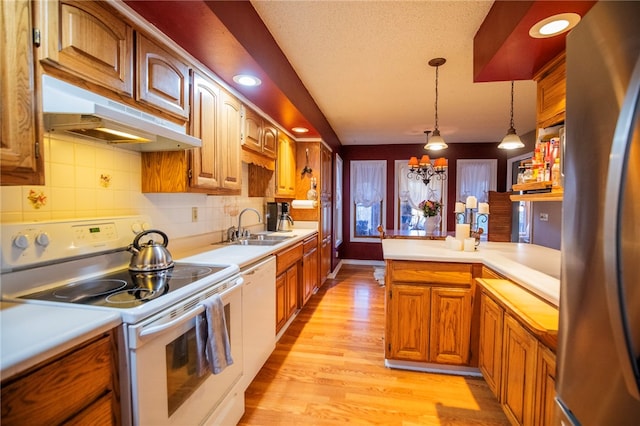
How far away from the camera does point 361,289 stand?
174 inches

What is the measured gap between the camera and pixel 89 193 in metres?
A: 1.54

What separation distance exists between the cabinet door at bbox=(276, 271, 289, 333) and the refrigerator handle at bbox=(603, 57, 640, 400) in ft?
7.41

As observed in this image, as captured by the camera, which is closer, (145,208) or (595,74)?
(595,74)

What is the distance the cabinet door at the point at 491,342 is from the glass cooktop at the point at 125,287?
5.44ft

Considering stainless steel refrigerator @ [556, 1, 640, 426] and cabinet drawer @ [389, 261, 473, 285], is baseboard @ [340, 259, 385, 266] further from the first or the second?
stainless steel refrigerator @ [556, 1, 640, 426]

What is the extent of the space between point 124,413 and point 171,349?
25 cm

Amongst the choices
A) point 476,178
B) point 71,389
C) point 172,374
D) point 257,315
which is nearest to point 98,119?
point 71,389

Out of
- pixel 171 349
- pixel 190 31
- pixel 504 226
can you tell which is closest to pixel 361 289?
pixel 504 226

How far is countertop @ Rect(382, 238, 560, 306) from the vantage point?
5.10 ft

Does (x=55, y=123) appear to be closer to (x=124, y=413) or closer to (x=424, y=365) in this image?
(x=124, y=413)

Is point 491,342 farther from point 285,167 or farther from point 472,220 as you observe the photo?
point 285,167

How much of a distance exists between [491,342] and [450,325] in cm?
35

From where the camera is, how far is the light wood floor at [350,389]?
1.84 metres

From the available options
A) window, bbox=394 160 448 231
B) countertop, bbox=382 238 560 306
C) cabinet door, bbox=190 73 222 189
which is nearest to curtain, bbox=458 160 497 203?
window, bbox=394 160 448 231
